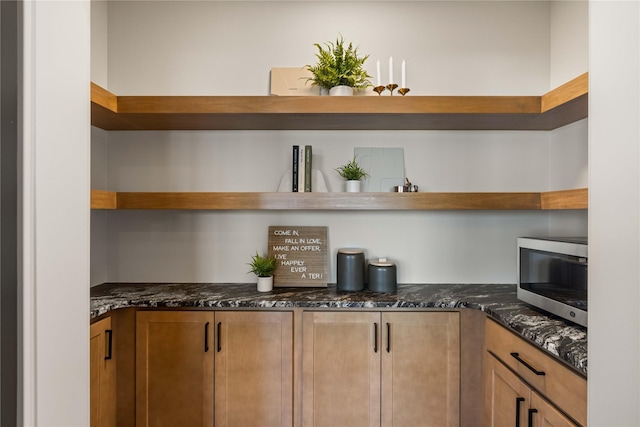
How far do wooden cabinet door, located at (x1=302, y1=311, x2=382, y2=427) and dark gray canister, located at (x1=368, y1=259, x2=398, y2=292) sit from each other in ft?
0.84

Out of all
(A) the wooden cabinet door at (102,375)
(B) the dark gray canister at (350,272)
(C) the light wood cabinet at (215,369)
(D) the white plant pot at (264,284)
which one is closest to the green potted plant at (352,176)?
(B) the dark gray canister at (350,272)

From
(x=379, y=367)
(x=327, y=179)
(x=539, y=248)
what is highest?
(x=327, y=179)

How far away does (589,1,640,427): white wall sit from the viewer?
0.54 metres

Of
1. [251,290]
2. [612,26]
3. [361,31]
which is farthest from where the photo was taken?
[361,31]

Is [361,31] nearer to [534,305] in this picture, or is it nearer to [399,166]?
[399,166]

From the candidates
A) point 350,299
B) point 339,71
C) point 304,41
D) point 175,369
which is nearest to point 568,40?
point 339,71

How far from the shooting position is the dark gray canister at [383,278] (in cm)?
215

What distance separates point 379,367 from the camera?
6.32 feet

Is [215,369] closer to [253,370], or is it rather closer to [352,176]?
[253,370]

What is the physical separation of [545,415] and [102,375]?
195cm

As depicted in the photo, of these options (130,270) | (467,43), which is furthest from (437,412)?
(467,43)

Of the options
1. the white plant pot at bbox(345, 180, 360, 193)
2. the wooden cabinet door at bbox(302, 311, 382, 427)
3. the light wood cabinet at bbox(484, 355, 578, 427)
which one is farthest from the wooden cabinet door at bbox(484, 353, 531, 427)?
the white plant pot at bbox(345, 180, 360, 193)

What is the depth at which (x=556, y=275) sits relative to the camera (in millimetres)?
1668

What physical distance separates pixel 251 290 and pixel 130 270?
2.83 feet
